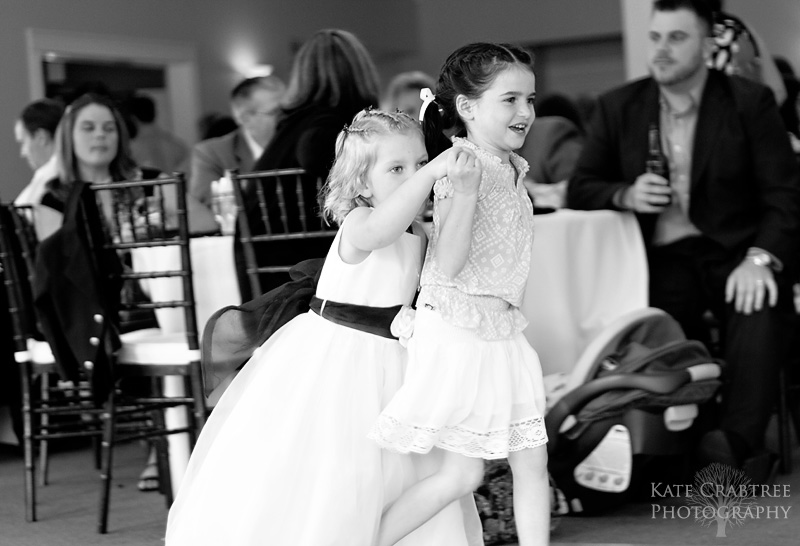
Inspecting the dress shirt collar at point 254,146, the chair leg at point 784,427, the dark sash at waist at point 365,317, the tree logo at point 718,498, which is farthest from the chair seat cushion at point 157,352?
the dress shirt collar at point 254,146

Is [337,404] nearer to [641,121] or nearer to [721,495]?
[721,495]

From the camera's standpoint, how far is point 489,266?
2.07 meters

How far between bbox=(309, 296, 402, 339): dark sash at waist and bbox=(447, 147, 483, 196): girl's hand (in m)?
0.33

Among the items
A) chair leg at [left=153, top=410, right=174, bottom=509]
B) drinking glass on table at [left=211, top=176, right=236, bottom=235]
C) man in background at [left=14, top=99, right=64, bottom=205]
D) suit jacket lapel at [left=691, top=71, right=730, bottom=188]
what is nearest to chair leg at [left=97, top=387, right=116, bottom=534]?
chair leg at [left=153, top=410, right=174, bottom=509]

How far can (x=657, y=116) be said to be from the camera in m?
3.24

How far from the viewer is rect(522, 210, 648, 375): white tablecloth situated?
313cm

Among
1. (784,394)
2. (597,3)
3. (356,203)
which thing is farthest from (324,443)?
(597,3)

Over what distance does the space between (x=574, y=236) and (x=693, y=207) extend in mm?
337

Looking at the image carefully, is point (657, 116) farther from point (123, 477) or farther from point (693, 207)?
point (123, 477)

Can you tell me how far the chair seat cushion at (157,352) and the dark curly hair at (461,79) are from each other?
1.16 meters

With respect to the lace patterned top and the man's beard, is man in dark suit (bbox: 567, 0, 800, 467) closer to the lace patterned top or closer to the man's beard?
the man's beard

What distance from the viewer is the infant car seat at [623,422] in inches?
109

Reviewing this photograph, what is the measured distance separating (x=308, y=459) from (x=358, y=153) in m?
0.57

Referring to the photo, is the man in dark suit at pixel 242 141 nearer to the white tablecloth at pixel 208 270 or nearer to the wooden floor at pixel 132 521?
the wooden floor at pixel 132 521
